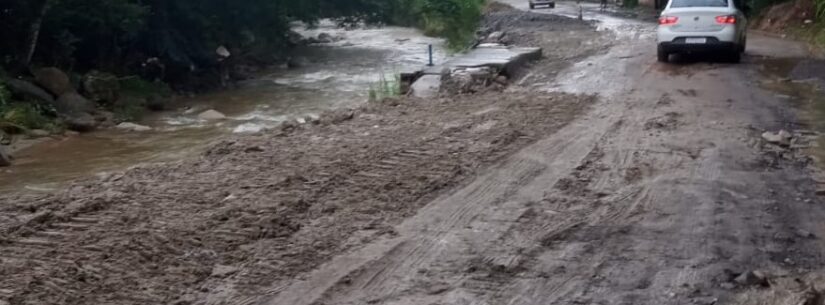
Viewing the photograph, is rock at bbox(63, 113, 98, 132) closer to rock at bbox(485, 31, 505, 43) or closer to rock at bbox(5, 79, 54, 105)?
rock at bbox(5, 79, 54, 105)

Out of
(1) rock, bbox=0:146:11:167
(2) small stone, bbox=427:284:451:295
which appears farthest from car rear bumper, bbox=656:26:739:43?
(2) small stone, bbox=427:284:451:295

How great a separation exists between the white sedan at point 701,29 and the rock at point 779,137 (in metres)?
8.27

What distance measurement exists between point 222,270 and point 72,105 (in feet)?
50.1

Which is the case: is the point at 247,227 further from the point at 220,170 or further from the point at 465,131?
the point at 465,131

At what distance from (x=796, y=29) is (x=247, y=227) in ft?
86.6

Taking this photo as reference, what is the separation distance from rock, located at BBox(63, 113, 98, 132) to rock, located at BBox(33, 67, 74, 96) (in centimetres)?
178

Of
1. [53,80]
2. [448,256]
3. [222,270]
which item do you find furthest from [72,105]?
[448,256]

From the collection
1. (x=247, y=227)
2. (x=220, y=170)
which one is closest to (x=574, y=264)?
(x=247, y=227)

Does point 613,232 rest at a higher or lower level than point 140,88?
higher

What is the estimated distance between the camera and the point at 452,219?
28.7ft

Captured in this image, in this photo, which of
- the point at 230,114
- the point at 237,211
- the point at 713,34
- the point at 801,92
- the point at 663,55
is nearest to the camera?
the point at 237,211

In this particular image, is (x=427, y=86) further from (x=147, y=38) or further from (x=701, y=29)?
(x=147, y=38)

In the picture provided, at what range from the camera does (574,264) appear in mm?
7383

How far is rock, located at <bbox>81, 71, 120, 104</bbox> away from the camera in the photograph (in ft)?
75.8
